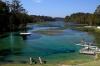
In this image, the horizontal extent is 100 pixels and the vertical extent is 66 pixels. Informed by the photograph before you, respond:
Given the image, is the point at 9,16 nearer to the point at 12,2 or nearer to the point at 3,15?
the point at 3,15

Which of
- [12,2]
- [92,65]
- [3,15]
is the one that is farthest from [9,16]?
[92,65]

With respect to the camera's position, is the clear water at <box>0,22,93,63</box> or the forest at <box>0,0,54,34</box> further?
the forest at <box>0,0,54,34</box>

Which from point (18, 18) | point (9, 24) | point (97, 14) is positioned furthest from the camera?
point (97, 14)

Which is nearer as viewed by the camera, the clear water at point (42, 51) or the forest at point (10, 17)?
the clear water at point (42, 51)

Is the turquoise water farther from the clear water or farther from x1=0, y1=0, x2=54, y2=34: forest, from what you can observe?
x1=0, y1=0, x2=54, y2=34: forest

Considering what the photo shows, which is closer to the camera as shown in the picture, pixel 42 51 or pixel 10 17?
pixel 42 51

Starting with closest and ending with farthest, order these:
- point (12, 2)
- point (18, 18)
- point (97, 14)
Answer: point (18, 18), point (12, 2), point (97, 14)

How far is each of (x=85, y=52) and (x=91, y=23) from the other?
395 ft

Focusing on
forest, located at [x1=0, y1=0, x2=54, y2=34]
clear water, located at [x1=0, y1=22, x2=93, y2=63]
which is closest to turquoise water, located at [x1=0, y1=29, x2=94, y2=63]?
clear water, located at [x1=0, y1=22, x2=93, y2=63]

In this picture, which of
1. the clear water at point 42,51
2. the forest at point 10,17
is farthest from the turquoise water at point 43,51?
the forest at point 10,17

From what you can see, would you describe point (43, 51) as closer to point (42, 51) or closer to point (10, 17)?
point (42, 51)

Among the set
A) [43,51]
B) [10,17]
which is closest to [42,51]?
[43,51]

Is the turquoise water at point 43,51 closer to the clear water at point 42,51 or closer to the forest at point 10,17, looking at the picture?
the clear water at point 42,51

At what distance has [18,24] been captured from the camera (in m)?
140
